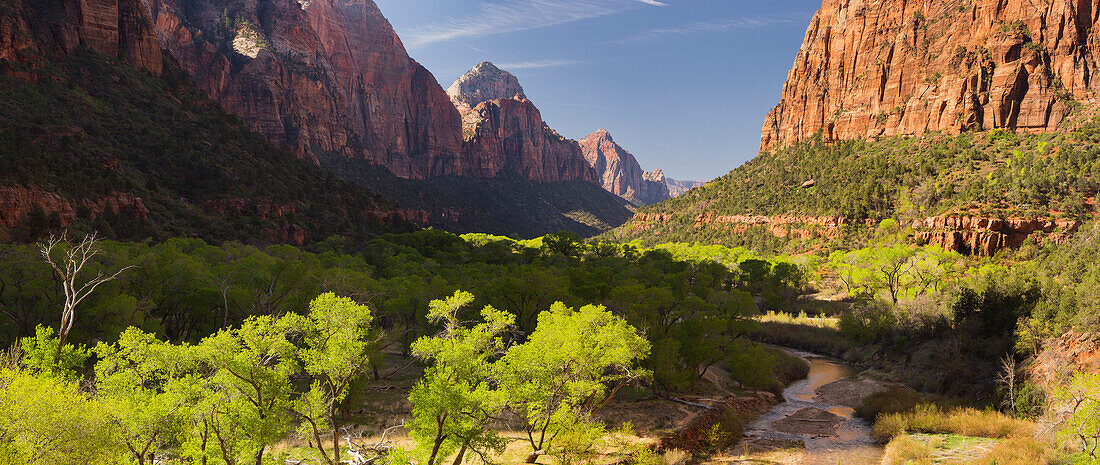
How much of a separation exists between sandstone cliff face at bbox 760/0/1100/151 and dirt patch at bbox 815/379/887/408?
7560cm

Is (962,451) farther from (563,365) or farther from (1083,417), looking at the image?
(563,365)

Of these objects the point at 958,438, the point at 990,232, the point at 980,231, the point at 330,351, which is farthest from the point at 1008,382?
the point at 980,231

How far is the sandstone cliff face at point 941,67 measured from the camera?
265 feet

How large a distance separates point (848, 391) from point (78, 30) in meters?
106

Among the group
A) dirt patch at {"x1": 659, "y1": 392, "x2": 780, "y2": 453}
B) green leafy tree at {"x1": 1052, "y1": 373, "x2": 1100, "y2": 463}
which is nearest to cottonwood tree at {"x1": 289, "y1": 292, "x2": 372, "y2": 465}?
dirt patch at {"x1": 659, "y1": 392, "x2": 780, "y2": 453}

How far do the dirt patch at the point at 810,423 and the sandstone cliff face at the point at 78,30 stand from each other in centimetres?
8943

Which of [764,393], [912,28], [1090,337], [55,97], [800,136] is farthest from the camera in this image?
[800,136]

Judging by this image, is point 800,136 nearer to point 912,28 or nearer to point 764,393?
point 912,28

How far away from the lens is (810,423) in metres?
27.2

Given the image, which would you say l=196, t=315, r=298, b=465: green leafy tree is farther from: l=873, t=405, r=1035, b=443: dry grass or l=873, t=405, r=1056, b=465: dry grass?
l=873, t=405, r=1035, b=443: dry grass

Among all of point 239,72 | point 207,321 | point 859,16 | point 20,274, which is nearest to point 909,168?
point 859,16

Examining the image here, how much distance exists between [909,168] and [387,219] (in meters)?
92.2

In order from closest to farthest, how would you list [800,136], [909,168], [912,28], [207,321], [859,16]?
[207,321], [909,168], [912,28], [859,16], [800,136]

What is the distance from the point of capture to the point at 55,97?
2285 inches
